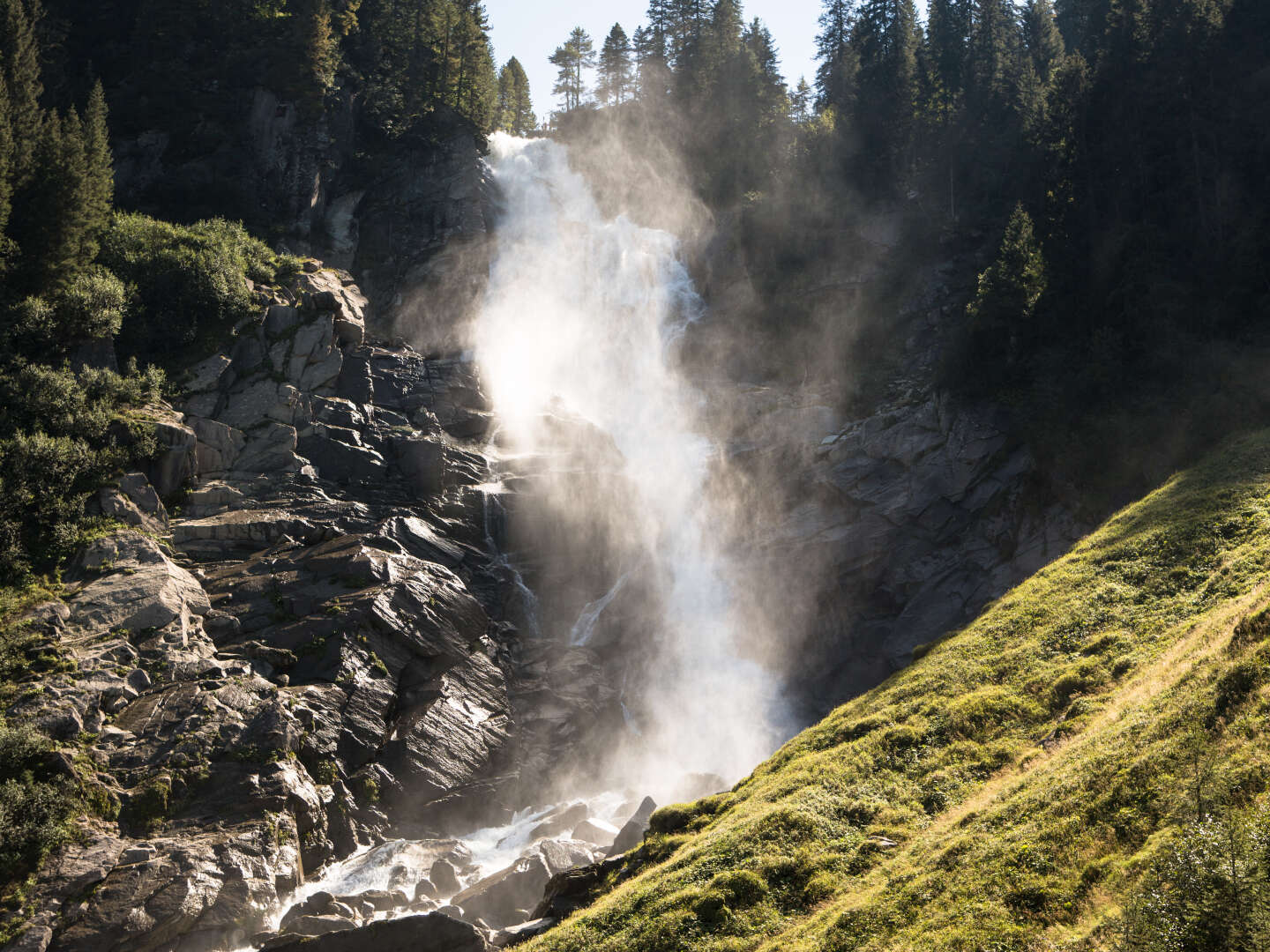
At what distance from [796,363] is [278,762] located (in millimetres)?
35852

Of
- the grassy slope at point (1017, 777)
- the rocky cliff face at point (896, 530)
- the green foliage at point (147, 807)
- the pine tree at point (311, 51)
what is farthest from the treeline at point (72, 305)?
the rocky cliff face at point (896, 530)

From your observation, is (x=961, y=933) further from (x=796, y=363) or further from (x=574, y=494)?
(x=796, y=363)

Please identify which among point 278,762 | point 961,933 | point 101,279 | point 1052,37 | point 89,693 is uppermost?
point 1052,37

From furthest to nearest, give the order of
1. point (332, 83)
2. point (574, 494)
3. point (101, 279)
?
point (332, 83) < point (574, 494) < point (101, 279)

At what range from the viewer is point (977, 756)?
59.7 ft

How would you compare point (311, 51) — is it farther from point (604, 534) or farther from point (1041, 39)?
point (1041, 39)

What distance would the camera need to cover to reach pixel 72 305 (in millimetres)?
33969

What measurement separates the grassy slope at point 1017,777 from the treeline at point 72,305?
23.9 metres

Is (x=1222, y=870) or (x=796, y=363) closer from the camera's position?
(x=1222, y=870)

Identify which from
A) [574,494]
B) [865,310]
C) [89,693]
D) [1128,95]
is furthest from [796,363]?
[89,693]

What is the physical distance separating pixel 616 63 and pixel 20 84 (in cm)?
5561

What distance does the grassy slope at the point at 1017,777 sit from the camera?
39.0 ft

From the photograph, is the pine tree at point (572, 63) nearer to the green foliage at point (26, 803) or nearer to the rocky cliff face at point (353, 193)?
the rocky cliff face at point (353, 193)

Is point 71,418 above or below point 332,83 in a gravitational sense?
below
